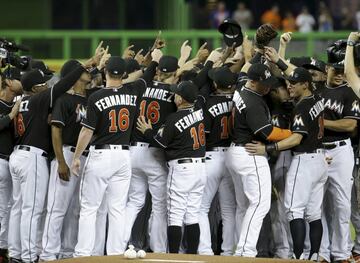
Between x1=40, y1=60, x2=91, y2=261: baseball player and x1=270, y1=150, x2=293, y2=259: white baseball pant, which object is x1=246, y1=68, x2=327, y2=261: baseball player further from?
x1=40, y1=60, x2=91, y2=261: baseball player

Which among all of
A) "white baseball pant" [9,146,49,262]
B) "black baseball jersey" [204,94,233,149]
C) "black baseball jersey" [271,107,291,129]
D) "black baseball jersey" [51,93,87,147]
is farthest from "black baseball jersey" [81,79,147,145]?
"black baseball jersey" [271,107,291,129]

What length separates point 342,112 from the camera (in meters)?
11.9

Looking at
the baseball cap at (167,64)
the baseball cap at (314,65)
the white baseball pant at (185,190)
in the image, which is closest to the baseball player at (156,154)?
the baseball cap at (167,64)

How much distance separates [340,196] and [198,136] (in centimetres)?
172

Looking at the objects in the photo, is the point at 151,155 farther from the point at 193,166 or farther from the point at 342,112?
the point at 342,112

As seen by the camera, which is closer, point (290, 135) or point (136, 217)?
point (290, 135)

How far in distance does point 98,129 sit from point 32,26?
49.9 feet

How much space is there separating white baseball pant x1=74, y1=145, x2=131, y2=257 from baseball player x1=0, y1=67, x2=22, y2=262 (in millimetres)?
1114

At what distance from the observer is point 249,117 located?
442 inches

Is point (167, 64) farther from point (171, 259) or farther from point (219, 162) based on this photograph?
point (171, 259)

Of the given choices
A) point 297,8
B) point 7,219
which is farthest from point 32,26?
point 7,219

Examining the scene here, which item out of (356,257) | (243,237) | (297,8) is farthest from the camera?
(297,8)

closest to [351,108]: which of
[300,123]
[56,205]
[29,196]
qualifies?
[300,123]

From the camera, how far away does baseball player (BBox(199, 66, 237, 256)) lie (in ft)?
38.4
